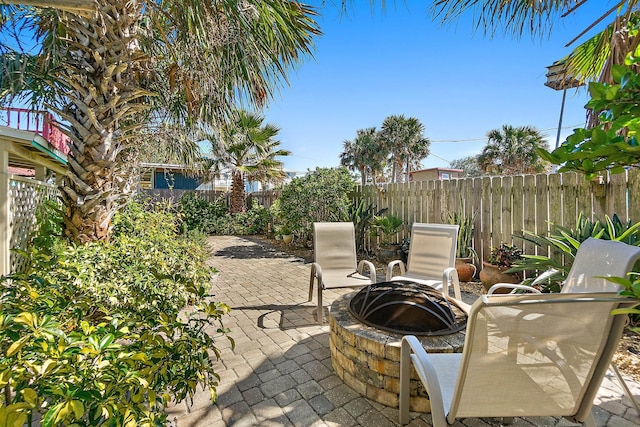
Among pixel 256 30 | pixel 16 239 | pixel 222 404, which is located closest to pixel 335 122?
pixel 256 30

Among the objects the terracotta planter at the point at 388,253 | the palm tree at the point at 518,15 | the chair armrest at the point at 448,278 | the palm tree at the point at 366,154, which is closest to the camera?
the chair armrest at the point at 448,278

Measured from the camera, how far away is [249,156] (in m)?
11.8

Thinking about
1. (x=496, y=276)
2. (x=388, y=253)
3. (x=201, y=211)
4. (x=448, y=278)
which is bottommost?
(x=496, y=276)

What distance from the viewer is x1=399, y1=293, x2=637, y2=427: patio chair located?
123 centimetres

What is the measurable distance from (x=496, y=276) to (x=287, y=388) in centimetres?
368

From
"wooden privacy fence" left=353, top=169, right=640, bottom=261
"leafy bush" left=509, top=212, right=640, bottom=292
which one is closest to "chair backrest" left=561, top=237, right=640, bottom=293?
"leafy bush" left=509, top=212, right=640, bottom=292

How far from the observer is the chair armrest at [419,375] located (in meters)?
1.42

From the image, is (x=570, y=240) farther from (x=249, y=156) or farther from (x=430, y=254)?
(x=249, y=156)

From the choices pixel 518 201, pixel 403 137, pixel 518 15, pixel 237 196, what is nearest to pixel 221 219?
pixel 237 196

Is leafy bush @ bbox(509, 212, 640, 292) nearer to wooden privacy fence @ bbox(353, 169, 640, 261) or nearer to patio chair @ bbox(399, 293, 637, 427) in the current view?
wooden privacy fence @ bbox(353, 169, 640, 261)

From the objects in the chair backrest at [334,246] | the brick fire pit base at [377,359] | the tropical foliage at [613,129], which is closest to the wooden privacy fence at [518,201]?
the chair backrest at [334,246]

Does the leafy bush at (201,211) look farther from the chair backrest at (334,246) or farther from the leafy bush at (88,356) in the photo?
the leafy bush at (88,356)

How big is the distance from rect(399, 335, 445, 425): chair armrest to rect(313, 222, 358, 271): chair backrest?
2.37 metres

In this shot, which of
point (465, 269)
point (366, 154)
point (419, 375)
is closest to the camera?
point (419, 375)
